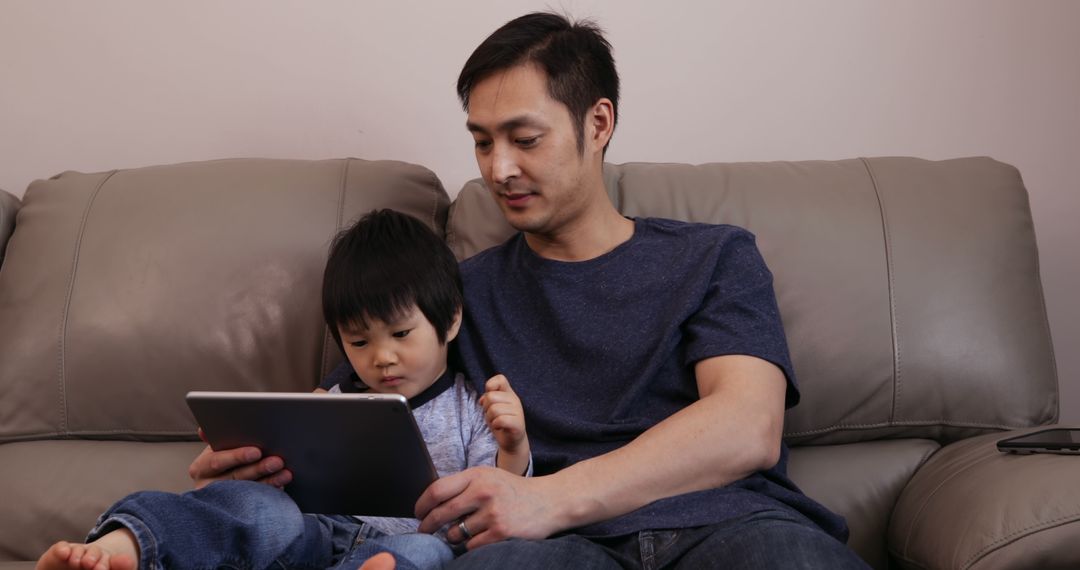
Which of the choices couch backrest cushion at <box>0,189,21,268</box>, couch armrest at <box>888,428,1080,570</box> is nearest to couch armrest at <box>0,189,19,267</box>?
couch backrest cushion at <box>0,189,21,268</box>

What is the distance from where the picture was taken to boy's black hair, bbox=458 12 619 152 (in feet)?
5.18

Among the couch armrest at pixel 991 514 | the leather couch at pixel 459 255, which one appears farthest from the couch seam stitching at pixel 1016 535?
the leather couch at pixel 459 255

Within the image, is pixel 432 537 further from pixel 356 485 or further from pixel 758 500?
pixel 758 500

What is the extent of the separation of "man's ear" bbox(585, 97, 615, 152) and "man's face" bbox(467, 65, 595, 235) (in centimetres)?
5

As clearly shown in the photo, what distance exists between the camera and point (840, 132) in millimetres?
2055

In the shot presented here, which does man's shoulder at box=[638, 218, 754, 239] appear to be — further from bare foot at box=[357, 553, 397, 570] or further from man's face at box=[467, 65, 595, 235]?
bare foot at box=[357, 553, 397, 570]

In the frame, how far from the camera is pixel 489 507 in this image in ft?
4.17

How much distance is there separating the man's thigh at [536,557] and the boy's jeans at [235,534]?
7 cm

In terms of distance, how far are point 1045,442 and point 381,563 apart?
2.86 ft

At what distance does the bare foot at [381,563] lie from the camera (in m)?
1.10

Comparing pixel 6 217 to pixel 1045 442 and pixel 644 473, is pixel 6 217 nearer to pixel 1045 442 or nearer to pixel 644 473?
pixel 644 473

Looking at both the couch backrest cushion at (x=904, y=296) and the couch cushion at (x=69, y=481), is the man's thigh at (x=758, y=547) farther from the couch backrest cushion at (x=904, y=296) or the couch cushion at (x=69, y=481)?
the couch cushion at (x=69, y=481)

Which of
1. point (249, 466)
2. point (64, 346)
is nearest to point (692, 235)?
point (249, 466)

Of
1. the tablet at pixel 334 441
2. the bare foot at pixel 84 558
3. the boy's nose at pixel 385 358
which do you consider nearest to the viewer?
the bare foot at pixel 84 558
